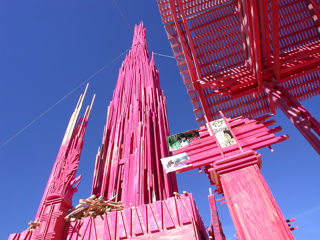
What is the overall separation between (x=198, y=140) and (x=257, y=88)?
8.67 ft

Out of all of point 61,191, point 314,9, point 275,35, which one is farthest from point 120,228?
point 314,9

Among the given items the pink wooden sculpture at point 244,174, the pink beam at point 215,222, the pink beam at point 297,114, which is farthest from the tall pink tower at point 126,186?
the pink beam at point 297,114

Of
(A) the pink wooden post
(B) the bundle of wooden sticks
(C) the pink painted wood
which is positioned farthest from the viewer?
(B) the bundle of wooden sticks

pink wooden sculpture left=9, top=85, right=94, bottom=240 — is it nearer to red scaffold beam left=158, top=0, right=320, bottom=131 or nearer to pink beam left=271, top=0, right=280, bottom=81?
red scaffold beam left=158, top=0, right=320, bottom=131

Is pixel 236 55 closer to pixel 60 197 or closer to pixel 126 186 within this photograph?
pixel 126 186

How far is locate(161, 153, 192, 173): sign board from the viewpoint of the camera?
13.8 ft

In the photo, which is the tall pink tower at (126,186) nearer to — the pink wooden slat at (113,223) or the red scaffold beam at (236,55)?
the pink wooden slat at (113,223)

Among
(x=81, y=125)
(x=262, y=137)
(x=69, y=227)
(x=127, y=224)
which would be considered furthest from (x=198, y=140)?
(x=81, y=125)

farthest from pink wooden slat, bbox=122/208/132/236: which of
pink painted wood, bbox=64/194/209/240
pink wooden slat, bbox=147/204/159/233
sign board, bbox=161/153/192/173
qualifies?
sign board, bbox=161/153/192/173

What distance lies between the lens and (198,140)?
4.65m

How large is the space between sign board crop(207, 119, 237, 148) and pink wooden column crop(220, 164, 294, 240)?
0.81 meters

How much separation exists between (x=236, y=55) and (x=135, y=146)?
4.57 meters

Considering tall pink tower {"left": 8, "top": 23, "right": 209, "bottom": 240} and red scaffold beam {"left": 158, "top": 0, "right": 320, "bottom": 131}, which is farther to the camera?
red scaffold beam {"left": 158, "top": 0, "right": 320, "bottom": 131}

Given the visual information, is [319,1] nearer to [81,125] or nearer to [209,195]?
[209,195]
